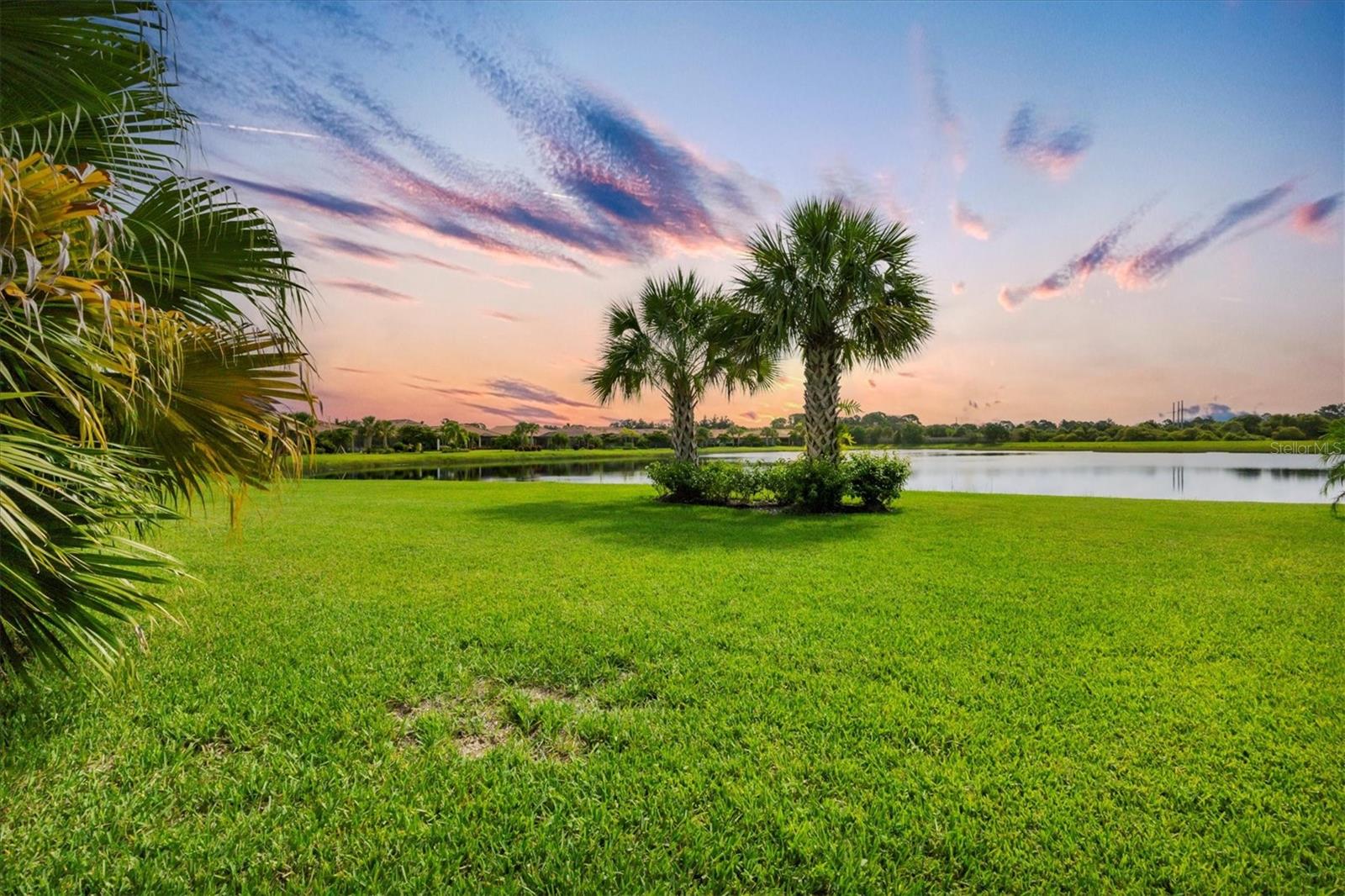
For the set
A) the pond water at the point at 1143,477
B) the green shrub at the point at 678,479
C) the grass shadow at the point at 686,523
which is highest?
the green shrub at the point at 678,479

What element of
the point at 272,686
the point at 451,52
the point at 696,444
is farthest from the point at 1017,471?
the point at 272,686

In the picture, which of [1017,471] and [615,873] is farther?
[1017,471]

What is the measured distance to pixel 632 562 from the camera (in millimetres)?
6602

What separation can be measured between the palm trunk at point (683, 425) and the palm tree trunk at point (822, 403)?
355cm

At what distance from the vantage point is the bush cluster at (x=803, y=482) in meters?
11.4

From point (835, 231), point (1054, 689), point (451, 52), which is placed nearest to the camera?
point (1054, 689)

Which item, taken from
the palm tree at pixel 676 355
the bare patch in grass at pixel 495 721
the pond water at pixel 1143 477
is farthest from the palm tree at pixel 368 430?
the bare patch in grass at pixel 495 721

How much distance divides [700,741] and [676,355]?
1261cm

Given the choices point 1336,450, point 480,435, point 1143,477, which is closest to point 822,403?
point 1336,450

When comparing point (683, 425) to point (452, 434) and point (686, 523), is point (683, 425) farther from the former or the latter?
point (452, 434)

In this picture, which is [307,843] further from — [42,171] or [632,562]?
[632,562]

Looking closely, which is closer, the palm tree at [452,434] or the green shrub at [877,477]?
the green shrub at [877,477]

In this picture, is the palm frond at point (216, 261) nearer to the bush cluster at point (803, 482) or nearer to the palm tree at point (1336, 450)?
the bush cluster at point (803, 482)

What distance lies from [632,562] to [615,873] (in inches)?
189
